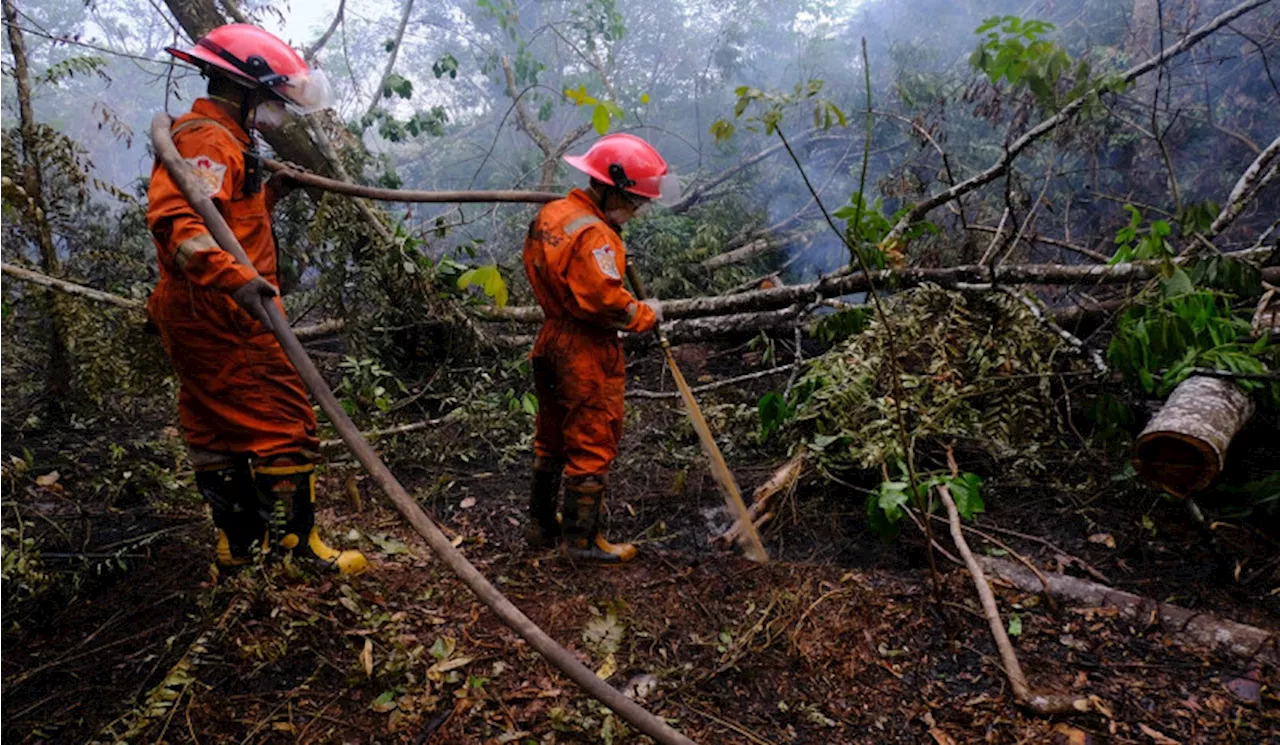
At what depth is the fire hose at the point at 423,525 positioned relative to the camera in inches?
61.7

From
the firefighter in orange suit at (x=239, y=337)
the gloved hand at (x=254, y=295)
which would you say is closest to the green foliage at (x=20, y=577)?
the firefighter in orange suit at (x=239, y=337)

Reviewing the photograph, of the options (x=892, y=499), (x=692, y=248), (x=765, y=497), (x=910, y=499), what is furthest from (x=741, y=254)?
(x=892, y=499)

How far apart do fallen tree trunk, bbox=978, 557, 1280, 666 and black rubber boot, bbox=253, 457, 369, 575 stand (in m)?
2.65

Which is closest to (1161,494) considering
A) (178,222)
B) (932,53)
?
(178,222)

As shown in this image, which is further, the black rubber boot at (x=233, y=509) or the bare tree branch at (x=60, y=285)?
the bare tree branch at (x=60, y=285)

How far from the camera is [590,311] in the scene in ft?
9.30

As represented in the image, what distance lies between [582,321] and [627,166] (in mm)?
687

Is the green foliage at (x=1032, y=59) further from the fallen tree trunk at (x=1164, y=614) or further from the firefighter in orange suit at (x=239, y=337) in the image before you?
the firefighter in orange suit at (x=239, y=337)

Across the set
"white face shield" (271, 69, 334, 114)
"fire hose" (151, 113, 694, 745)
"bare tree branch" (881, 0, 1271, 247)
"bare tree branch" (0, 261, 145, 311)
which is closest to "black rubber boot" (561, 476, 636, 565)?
"fire hose" (151, 113, 694, 745)

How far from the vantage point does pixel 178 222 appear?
2305mm

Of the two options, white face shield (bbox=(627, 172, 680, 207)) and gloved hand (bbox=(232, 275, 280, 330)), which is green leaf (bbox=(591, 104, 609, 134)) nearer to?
white face shield (bbox=(627, 172, 680, 207))

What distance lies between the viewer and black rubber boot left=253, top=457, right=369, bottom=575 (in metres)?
2.68

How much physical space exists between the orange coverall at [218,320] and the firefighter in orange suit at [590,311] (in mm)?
1027

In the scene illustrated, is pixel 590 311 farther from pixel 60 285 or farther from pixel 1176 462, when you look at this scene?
pixel 60 285
